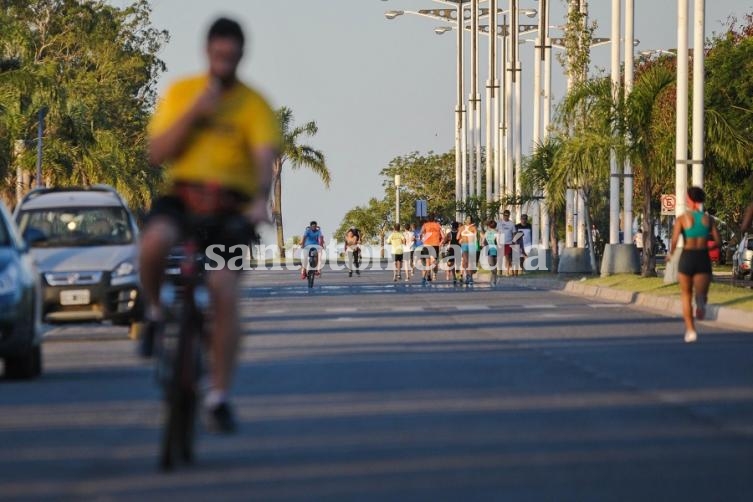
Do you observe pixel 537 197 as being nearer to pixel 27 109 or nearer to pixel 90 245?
pixel 27 109

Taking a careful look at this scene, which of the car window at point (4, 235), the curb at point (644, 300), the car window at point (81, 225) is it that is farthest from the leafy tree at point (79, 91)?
the car window at point (4, 235)

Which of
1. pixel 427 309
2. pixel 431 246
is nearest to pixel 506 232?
pixel 431 246

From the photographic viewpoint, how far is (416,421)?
11.7 metres

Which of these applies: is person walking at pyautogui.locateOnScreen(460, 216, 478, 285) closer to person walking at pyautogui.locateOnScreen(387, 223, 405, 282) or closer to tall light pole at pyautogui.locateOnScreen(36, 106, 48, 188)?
person walking at pyautogui.locateOnScreen(387, 223, 405, 282)

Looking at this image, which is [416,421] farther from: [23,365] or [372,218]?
[372,218]

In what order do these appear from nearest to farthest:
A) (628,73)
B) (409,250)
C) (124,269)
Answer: (124,269) → (628,73) → (409,250)

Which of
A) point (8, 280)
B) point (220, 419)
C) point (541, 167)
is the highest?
point (541, 167)

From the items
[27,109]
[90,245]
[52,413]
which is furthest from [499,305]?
[27,109]

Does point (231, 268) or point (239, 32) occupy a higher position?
point (239, 32)

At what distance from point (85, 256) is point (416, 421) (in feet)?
34.2

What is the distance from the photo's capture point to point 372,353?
18562 mm

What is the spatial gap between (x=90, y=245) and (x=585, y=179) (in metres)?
23.1

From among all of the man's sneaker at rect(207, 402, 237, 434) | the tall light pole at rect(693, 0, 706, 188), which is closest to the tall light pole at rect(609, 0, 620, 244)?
the tall light pole at rect(693, 0, 706, 188)

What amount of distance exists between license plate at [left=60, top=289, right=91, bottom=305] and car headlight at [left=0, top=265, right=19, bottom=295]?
19.7 ft
